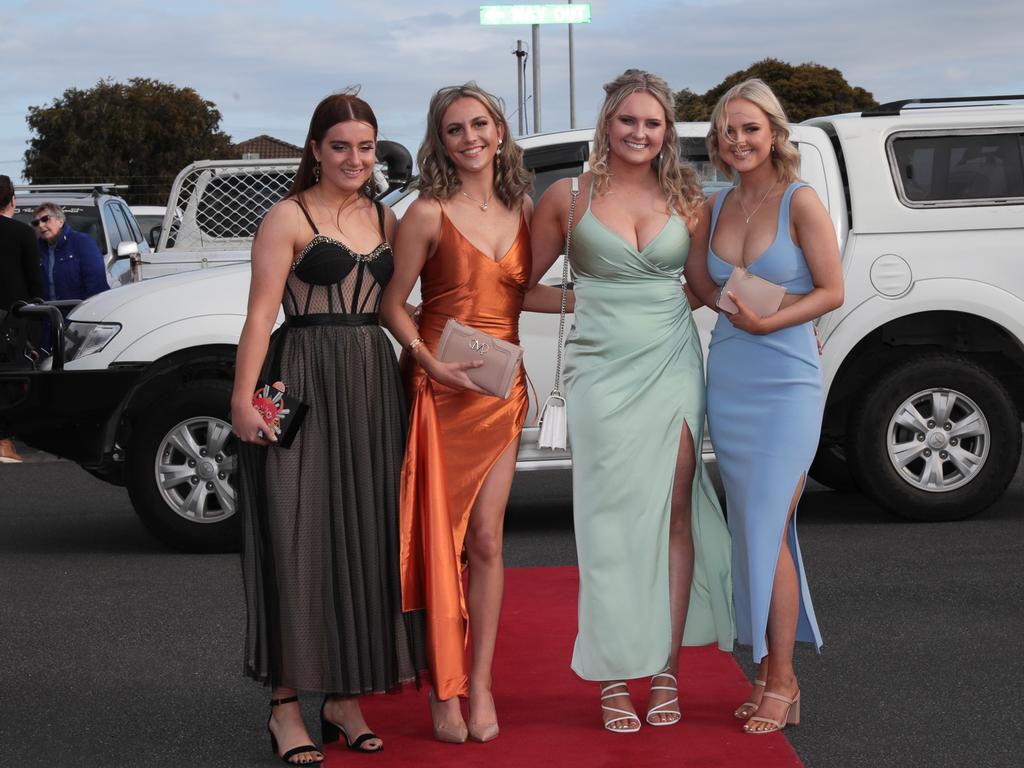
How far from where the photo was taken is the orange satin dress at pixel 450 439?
4.83m

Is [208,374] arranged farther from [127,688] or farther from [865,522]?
[865,522]

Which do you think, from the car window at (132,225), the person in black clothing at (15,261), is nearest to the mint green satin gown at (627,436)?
the person in black clothing at (15,261)

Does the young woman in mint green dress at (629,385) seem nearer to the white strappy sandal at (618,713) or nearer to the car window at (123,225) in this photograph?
the white strappy sandal at (618,713)

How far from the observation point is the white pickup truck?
809 centimetres

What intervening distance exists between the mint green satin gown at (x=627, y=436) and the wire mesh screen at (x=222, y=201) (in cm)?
653

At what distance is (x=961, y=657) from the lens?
5902 millimetres

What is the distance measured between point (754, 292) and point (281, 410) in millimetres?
1463

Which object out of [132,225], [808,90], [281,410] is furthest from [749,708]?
[808,90]

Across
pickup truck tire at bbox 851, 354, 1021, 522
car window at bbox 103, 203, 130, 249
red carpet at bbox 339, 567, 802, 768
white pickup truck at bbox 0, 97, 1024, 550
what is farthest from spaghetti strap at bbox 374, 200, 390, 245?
car window at bbox 103, 203, 130, 249

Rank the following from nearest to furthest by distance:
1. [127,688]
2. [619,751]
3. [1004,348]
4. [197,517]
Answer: [619,751], [127,688], [197,517], [1004,348]

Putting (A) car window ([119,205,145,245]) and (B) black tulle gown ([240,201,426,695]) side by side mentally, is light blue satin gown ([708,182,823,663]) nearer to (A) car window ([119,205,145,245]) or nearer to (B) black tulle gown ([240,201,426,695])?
(B) black tulle gown ([240,201,426,695])

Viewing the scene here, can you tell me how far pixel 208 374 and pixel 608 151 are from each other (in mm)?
3797

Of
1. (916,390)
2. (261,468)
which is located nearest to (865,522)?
(916,390)

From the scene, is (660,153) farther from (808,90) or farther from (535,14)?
(808,90)
